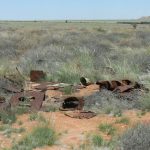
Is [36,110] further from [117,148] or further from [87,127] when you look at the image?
[117,148]

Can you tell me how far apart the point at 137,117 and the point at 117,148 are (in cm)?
304

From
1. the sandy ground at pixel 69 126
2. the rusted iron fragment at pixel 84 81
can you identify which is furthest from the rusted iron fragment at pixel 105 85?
the sandy ground at pixel 69 126

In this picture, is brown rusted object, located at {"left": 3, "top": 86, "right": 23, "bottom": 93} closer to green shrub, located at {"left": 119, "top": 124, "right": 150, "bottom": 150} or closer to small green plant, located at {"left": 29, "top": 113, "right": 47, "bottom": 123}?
small green plant, located at {"left": 29, "top": 113, "right": 47, "bottom": 123}

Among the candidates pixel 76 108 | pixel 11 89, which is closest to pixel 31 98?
pixel 76 108

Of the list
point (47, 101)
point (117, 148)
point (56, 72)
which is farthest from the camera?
point (56, 72)

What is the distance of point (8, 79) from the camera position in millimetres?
15344

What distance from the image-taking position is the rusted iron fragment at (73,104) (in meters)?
12.3

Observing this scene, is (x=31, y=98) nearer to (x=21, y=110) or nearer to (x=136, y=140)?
(x=21, y=110)

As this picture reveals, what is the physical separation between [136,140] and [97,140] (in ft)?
4.26

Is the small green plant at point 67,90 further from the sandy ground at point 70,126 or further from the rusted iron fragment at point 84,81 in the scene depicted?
the sandy ground at point 70,126

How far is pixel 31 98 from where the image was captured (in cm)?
1300

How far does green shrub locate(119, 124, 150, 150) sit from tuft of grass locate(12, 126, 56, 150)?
1.49 metres

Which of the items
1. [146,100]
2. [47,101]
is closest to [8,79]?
[47,101]

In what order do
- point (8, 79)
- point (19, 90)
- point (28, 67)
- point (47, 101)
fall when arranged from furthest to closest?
point (28, 67) < point (8, 79) < point (19, 90) < point (47, 101)
